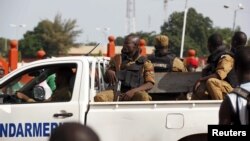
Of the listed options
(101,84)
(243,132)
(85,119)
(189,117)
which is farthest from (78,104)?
(243,132)

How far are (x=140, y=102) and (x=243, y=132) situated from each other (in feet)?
8.22

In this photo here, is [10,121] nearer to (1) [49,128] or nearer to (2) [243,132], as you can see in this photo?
(1) [49,128]

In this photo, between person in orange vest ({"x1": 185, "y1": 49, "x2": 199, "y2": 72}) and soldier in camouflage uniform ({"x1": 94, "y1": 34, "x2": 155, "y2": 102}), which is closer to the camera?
soldier in camouflage uniform ({"x1": 94, "y1": 34, "x2": 155, "y2": 102})

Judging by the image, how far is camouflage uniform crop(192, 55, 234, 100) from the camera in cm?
629

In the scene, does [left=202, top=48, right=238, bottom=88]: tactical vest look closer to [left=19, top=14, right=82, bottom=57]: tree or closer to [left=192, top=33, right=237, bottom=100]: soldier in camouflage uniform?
[left=192, top=33, right=237, bottom=100]: soldier in camouflage uniform

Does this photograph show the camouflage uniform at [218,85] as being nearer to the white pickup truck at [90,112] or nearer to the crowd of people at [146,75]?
the crowd of people at [146,75]

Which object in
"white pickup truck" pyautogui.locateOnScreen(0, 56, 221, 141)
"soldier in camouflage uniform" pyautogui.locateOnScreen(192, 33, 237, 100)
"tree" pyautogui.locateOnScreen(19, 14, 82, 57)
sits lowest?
"white pickup truck" pyautogui.locateOnScreen(0, 56, 221, 141)

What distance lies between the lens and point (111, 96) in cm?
644

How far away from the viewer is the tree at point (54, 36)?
285 feet

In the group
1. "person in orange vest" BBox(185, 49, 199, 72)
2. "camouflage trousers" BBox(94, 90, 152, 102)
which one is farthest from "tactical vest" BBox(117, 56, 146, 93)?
"person in orange vest" BBox(185, 49, 199, 72)

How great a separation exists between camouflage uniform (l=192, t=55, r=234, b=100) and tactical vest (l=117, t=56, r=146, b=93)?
621mm

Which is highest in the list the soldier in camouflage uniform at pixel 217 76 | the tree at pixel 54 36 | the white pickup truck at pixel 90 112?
the tree at pixel 54 36

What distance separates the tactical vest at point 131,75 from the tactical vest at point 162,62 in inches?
29.5

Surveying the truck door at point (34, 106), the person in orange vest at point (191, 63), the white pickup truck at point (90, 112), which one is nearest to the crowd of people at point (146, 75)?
the white pickup truck at point (90, 112)
